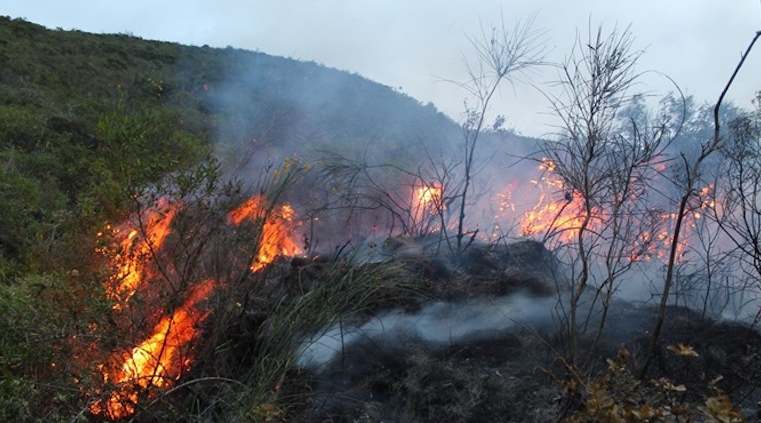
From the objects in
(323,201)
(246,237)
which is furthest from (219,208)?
(323,201)

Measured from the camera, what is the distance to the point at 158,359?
3.80 metres

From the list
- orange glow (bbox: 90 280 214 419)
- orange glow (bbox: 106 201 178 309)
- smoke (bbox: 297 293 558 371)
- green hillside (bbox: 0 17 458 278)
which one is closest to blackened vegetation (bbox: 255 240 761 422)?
smoke (bbox: 297 293 558 371)

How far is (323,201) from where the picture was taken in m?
7.81

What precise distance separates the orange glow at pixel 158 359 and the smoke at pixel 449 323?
3.81 feet

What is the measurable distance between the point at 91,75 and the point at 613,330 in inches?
612

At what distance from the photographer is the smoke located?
5051mm

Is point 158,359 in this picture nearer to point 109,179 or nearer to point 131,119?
point 131,119

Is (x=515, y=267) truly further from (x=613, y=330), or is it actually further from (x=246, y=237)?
(x=246, y=237)

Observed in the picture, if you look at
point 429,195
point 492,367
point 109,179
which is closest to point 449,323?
point 492,367

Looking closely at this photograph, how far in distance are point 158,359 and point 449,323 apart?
2.83 meters

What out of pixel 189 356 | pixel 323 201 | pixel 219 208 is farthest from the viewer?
pixel 323 201

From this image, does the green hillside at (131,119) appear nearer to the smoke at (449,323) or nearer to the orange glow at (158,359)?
the orange glow at (158,359)

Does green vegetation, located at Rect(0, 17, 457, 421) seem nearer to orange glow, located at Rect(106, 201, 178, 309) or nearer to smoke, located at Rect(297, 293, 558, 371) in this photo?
orange glow, located at Rect(106, 201, 178, 309)

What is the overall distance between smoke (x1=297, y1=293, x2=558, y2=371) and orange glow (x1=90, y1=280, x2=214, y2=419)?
3.81ft
